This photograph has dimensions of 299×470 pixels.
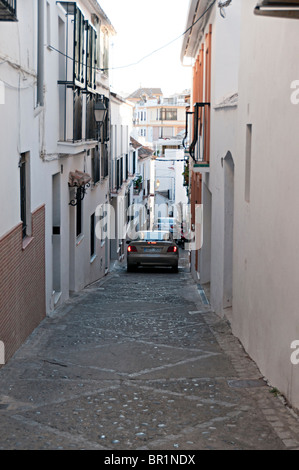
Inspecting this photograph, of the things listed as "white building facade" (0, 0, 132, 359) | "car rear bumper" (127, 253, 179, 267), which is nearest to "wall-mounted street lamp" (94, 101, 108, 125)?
"white building facade" (0, 0, 132, 359)

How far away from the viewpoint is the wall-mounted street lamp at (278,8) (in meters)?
5.22

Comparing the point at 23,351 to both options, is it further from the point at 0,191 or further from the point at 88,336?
the point at 0,191

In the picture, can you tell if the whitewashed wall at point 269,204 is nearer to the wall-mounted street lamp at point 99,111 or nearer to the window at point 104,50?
the wall-mounted street lamp at point 99,111

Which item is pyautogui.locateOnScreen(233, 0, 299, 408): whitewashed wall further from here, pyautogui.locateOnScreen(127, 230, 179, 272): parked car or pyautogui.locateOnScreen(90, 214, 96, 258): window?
pyautogui.locateOnScreen(127, 230, 179, 272): parked car

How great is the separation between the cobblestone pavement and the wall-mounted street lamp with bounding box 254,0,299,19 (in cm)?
334

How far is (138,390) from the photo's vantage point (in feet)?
23.6

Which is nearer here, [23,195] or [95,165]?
[23,195]

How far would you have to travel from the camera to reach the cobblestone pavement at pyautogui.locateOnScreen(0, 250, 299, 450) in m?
5.55

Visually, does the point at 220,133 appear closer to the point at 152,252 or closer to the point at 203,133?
the point at 203,133

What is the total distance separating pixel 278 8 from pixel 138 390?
3982 millimetres

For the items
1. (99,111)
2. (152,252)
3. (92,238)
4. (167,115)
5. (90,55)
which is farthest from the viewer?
(167,115)

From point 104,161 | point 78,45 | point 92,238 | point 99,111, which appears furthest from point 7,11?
point 104,161

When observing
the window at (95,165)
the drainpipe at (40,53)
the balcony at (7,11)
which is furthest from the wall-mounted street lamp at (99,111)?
the balcony at (7,11)

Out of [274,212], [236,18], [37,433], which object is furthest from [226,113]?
[37,433]
